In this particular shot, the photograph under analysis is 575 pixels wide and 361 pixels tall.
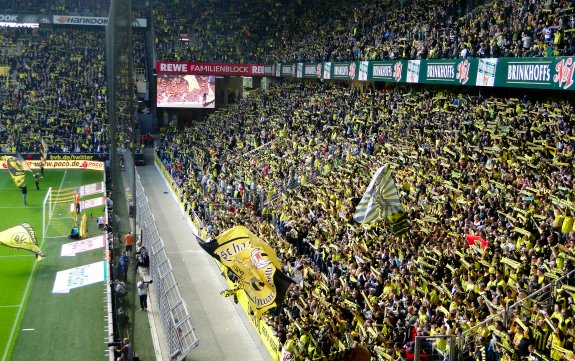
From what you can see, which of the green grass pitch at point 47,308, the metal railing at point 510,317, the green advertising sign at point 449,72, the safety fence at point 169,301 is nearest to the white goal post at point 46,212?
the green grass pitch at point 47,308

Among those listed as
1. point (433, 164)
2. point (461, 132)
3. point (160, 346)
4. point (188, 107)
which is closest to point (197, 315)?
point (160, 346)

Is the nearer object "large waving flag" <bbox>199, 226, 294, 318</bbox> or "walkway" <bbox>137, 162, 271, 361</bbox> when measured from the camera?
"large waving flag" <bbox>199, 226, 294, 318</bbox>

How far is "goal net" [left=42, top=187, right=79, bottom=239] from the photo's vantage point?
89.9ft

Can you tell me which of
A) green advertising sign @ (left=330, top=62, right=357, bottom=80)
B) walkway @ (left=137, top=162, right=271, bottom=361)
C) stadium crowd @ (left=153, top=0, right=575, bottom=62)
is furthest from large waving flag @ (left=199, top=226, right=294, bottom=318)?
green advertising sign @ (left=330, top=62, right=357, bottom=80)

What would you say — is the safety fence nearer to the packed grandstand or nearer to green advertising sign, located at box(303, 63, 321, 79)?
the packed grandstand

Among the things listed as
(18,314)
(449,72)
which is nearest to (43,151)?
(18,314)

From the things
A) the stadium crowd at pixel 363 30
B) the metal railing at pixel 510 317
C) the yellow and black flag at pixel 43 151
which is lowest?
the yellow and black flag at pixel 43 151

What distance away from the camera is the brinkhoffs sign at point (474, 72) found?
17.4 meters

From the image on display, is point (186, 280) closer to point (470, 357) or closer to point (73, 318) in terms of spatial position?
point (73, 318)

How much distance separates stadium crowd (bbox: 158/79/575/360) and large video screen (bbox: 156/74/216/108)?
18.6 metres

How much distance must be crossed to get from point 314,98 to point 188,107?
15755 millimetres

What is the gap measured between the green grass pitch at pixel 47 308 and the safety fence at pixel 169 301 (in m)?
1.90

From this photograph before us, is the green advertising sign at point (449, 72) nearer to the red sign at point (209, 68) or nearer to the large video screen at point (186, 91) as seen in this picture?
the red sign at point (209, 68)

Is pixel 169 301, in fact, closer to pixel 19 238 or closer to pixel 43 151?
pixel 19 238
